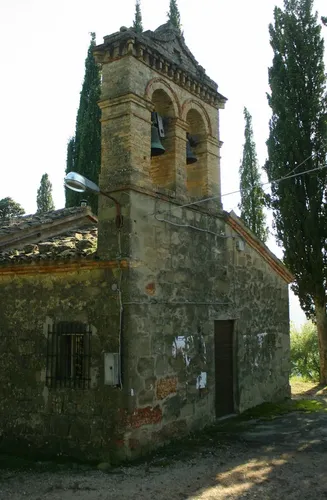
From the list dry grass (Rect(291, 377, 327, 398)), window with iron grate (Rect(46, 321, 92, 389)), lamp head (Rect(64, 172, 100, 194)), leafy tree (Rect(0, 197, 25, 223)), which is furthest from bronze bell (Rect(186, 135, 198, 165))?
leafy tree (Rect(0, 197, 25, 223))

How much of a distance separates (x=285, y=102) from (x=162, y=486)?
12973 millimetres

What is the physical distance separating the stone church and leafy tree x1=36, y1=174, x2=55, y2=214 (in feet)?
70.9

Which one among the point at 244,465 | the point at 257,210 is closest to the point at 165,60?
the point at 244,465

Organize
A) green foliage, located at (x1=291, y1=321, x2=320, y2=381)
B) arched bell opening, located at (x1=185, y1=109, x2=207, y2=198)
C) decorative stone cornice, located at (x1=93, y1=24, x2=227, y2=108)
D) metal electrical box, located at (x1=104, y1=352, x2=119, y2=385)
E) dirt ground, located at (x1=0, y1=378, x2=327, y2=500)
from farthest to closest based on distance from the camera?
green foliage, located at (x1=291, y1=321, x2=320, y2=381), arched bell opening, located at (x1=185, y1=109, x2=207, y2=198), decorative stone cornice, located at (x1=93, y1=24, x2=227, y2=108), metal electrical box, located at (x1=104, y1=352, x2=119, y2=385), dirt ground, located at (x1=0, y1=378, x2=327, y2=500)

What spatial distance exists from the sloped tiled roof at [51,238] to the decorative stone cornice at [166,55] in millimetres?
3014

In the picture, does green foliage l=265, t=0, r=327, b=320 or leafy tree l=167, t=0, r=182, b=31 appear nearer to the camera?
green foliage l=265, t=0, r=327, b=320

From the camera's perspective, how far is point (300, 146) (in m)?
14.9

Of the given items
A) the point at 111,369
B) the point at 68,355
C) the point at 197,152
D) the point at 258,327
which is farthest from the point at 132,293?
the point at 258,327

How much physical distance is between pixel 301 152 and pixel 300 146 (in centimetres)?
Answer: 20

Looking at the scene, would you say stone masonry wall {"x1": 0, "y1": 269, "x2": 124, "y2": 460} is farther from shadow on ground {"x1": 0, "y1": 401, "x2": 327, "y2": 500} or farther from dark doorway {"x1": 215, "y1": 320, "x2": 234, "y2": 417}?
dark doorway {"x1": 215, "y1": 320, "x2": 234, "y2": 417}

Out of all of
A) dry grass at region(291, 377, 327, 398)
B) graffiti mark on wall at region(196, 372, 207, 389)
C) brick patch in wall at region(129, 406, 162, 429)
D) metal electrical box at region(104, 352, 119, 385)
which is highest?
metal electrical box at region(104, 352, 119, 385)

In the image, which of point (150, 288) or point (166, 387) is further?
point (166, 387)

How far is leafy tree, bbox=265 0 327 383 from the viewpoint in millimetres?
14359

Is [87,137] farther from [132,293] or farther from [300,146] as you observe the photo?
[132,293]
